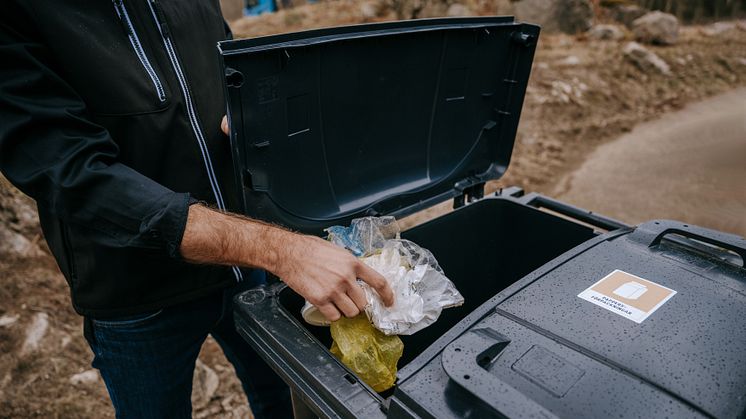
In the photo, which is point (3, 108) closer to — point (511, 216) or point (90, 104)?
point (90, 104)

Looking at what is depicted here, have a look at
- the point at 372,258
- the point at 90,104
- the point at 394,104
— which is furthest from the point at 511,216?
the point at 90,104

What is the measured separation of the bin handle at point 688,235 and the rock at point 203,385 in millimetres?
1813

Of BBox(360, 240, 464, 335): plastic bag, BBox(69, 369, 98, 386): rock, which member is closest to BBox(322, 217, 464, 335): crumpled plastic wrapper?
BBox(360, 240, 464, 335): plastic bag

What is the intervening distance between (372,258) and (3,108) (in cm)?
78

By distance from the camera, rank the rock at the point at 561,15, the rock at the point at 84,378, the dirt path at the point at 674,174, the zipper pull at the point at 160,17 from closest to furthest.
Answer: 1. the zipper pull at the point at 160,17
2. the rock at the point at 84,378
3. the dirt path at the point at 674,174
4. the rock at the point at 561,15

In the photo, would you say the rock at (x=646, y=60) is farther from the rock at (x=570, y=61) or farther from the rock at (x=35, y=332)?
the rock at (x=35, y=332)

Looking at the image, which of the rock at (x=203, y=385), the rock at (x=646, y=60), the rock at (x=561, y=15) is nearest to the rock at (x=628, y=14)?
the rock at (x=561, y=15)

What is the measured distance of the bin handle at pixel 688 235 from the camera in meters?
1.10

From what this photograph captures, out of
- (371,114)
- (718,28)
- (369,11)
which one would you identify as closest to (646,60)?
(718,28)

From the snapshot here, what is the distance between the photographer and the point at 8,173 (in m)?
0.92

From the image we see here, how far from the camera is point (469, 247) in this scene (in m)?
1.63

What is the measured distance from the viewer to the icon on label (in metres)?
0.99

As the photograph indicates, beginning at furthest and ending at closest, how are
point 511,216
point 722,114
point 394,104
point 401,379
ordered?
point 722,114, point 511,216, point 394,104, point 401,379

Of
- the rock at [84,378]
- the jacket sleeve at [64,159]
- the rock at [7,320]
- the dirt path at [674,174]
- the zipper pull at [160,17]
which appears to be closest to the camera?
the jacket sleeve at [64,159]
